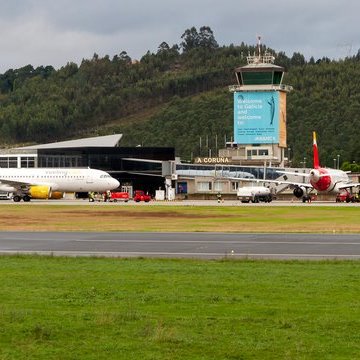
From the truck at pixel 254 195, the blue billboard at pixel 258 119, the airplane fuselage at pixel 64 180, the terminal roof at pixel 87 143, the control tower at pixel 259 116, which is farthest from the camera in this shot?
the blue billboard at pixel 258 119

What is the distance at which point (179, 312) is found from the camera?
1745cm

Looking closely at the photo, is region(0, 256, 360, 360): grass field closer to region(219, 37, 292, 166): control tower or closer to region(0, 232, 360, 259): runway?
region(0, 232, 360, 259): runway

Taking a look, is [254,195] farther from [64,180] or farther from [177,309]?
[177,309]

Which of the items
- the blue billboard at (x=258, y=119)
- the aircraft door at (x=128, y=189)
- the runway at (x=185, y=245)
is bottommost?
the runway at (x=185, y=245)

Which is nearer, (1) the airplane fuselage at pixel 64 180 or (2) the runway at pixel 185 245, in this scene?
(2) the runway at pixel 185 245

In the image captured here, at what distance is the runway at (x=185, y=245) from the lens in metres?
31.6

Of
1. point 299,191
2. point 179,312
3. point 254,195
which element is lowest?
point 179,312

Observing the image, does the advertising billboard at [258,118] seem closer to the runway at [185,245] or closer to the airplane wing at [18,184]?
the airplane wing at [18,184]

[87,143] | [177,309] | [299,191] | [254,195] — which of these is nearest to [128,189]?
[87,143]

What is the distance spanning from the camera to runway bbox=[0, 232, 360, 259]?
3159cm

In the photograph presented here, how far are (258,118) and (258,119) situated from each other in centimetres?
17

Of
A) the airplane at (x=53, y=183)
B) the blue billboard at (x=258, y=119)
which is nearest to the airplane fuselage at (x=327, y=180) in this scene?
the airplane at (x=53, y=183)

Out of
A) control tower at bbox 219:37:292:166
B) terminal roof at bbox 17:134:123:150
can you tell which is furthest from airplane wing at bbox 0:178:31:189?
control tower at bbox 219:37:292:166

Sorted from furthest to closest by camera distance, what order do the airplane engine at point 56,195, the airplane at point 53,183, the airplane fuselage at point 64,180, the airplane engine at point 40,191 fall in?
the airplane engine at point 56,195 < the airplane fuselage at point 64,180 < the airplane at point 53,183 < the airplane engine at point 40,191
